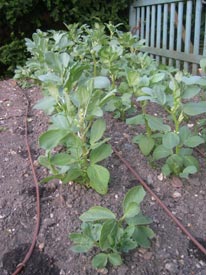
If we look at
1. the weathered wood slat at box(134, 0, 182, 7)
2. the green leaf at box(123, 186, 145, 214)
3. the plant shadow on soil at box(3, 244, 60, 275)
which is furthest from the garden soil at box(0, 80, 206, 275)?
the weathered wood slat at box(134, 0, 182, 7)

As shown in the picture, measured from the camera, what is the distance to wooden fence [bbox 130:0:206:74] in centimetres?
417

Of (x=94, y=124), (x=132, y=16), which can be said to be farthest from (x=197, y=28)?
(x=94, y=124)

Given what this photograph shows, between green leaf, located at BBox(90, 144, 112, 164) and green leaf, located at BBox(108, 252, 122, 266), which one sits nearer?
green leaf, located at BBox(108, 252, 122, 266)

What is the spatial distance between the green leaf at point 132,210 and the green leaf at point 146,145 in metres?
0.60

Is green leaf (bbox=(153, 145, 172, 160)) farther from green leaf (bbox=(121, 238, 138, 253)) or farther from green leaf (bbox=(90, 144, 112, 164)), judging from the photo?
green leaf (bbox=(121, 238, 138, 253))

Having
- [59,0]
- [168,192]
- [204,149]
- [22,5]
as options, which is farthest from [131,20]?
[168,192]

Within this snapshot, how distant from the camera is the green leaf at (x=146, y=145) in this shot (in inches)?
70.7

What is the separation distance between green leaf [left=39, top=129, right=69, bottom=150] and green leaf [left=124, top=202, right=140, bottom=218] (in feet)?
1.23

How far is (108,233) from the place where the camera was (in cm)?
120

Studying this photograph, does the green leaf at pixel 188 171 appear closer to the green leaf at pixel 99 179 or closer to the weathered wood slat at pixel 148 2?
the green leaf at pixel 99 179

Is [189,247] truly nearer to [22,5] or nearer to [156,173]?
[156,173]

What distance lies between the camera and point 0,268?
1.34 meters

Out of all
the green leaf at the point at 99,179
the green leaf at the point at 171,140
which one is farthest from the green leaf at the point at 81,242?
the green leaf at the point at 171,140

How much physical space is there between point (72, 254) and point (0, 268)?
0.27m
